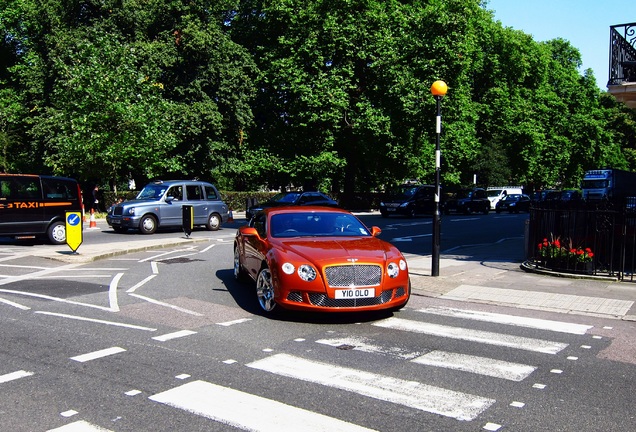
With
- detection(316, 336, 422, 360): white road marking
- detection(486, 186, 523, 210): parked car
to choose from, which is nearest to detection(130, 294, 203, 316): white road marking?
detection(316, 336, 422, 360): white road marking

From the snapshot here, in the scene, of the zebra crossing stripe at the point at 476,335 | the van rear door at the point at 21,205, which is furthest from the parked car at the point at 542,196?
the van rear door at the point at 21,205

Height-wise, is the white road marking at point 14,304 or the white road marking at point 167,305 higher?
the white road marking at point 14,304

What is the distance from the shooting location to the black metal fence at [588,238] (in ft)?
38.6

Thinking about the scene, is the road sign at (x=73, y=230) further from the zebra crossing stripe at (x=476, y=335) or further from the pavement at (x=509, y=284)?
the zebra crossing stripe at (x=476, y=335)

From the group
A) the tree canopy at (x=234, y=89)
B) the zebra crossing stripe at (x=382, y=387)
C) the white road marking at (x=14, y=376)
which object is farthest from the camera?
the tree canopy at (x=234, y=89)

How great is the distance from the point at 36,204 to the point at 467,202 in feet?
106

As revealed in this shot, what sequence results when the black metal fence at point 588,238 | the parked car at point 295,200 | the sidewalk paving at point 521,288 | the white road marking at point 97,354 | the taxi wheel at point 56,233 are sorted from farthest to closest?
the parked car at point 295,200
the taxi wheel at point 56,233
the black metal fence at point 588,238
the sidewalk paving at point 521,288
the white road marking at point 97,354

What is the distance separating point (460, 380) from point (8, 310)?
6473 millimetres

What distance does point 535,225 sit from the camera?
1333 centimetres

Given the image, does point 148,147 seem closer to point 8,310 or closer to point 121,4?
point 121,4

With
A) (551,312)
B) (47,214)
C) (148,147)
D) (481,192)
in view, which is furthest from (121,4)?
(551,312)

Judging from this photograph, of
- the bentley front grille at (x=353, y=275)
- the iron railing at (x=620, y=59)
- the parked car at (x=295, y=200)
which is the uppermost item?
the iron railing at (x=620, y=59)

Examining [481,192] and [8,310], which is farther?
[481,192]

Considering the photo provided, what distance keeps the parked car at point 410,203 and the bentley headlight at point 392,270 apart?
27394 millimetres
